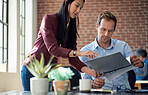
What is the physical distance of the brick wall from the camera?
596cm

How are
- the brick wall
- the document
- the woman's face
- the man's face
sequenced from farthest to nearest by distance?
the brick wall → the man's face → the woman's face → the document

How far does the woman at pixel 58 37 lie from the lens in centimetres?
171

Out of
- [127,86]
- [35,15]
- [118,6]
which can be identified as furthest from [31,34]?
[127,86]

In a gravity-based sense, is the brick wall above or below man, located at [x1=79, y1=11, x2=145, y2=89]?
above

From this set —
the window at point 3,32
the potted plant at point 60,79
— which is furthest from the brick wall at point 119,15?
the potted plant at point 60,79

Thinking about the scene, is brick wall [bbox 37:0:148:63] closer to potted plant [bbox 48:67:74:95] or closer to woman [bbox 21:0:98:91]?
woman [bbox 21:0:98:91]

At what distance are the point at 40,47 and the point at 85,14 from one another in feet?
14.0

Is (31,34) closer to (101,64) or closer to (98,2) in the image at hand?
(98,2)

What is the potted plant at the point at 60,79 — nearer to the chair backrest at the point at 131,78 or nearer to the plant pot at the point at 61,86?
the plant pot at the point at 61,86

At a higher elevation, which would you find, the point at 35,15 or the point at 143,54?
the point at 35,15

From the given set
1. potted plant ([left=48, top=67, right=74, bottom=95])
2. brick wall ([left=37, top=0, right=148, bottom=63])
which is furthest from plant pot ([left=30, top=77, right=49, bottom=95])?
brick wall ([left=37, top=0, right=148, bottom=63])

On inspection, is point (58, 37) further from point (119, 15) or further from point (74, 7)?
point (119, 15)

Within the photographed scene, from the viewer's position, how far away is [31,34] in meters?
5.43

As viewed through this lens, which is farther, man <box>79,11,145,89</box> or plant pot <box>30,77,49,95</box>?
man <box>79,11,145,89</box>
